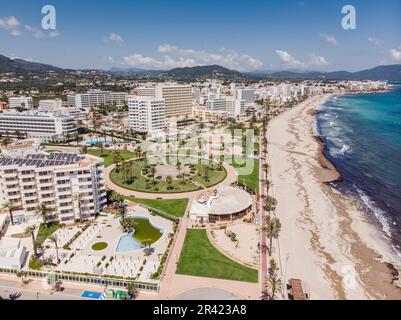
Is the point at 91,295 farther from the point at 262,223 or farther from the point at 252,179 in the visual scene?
the point at 252,179

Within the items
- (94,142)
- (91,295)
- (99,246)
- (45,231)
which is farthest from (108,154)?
(91,295)

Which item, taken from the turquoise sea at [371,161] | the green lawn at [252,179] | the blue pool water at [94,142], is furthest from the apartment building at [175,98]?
the green lawn at [252,179]

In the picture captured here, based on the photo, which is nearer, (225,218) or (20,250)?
(20,250)

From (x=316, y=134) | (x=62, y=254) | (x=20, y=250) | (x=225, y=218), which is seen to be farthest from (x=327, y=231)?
(x=316, y=134)

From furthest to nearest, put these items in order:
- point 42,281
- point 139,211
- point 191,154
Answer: point 191,154
point 139,211
point 42,281

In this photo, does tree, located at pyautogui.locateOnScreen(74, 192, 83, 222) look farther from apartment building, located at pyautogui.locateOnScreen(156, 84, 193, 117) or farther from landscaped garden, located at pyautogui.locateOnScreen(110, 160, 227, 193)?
apartment building, located at pyautogui.locateOnScreen(156, 84, 193, 117)

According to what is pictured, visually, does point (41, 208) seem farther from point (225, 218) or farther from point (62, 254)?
point (225, 218)
